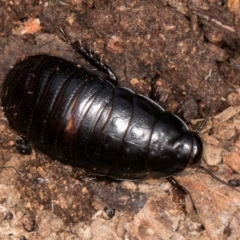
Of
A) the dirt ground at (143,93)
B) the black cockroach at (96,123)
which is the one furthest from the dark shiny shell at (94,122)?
the dirt ground at (143,93)

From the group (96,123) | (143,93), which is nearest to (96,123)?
(96,123)

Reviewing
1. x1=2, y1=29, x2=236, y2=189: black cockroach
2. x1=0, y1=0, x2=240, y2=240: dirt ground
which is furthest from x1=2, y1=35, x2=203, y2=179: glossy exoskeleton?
x1=0, y1=0, x2=240, y2=240: dirt ground

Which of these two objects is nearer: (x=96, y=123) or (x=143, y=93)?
(x=96, y=123)

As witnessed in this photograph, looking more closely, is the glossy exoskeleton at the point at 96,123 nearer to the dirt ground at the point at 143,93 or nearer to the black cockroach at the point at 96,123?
the black cockroach at the point at 96,123

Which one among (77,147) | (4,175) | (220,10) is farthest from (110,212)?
(220,10)

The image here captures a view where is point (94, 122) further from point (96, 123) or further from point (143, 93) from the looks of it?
point (143, 93)

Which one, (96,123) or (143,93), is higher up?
(143,93)

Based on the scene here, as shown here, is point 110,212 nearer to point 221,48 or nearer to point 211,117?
point 211,117
